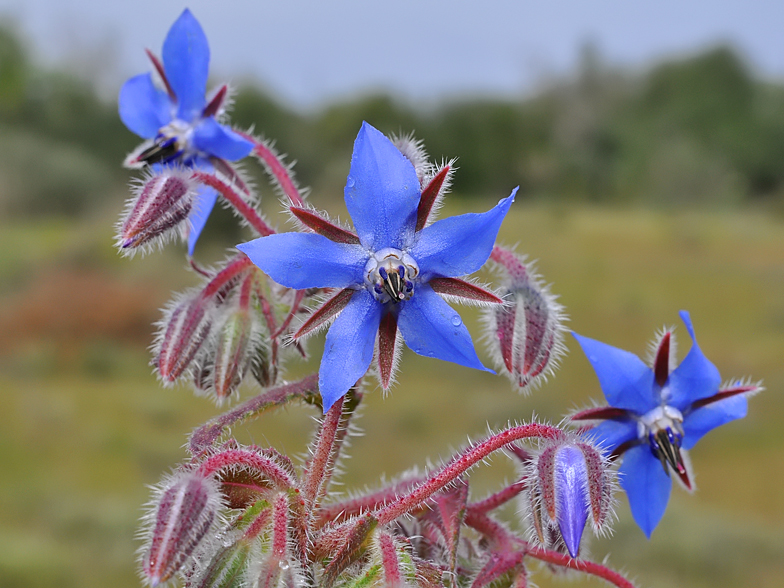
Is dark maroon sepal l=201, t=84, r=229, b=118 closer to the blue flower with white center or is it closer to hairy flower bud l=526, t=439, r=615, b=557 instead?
the blue flower with white center

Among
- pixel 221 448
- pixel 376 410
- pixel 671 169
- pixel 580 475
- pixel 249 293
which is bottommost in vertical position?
pixel 580 475

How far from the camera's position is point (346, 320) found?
40.2 inches

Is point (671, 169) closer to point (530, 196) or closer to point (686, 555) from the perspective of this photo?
point (530, 196)

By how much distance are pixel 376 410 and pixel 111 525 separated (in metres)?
4.99

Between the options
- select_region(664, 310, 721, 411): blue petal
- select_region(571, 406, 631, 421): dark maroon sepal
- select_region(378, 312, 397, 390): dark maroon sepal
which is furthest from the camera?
select_region(664, 310, 721, 411): blue petal

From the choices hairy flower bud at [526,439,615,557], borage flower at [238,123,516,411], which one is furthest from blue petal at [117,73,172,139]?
hairy flower bud at [526,439,615,557]

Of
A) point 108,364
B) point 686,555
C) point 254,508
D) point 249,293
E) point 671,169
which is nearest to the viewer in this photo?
point 254,508

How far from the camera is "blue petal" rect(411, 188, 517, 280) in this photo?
100cm

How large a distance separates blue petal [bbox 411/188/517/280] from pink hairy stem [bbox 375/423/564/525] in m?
0.24

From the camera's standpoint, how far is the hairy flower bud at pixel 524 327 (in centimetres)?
129

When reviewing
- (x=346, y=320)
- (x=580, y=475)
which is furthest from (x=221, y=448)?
(x=580, y=475)

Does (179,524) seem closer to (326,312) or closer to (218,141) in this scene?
(326,312)

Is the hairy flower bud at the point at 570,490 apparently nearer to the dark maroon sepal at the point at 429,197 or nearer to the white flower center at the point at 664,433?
the white flower center at the point at 664,433

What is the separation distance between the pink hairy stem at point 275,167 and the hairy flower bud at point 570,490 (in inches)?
24.8
